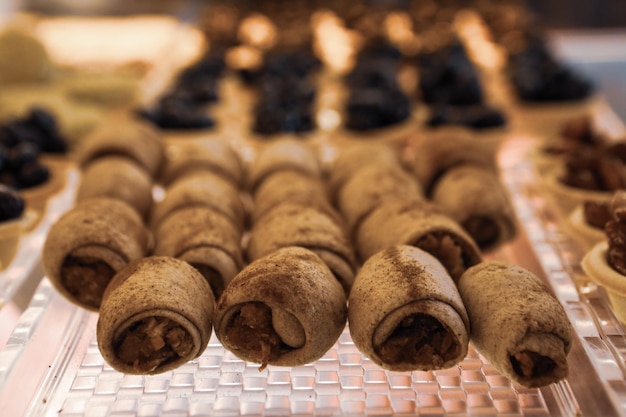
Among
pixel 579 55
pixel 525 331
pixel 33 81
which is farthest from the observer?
pixel 579 55

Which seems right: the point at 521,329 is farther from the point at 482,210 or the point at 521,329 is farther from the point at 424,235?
the point at 482,210

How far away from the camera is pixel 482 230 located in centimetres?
217

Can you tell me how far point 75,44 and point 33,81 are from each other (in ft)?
3.53

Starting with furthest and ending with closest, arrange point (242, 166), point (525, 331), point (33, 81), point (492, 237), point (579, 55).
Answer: point (579, 55), point (33, 81), point (242, 166), point (492, 237), point (525, 331)

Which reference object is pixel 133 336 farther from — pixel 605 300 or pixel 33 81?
pixel 33 81

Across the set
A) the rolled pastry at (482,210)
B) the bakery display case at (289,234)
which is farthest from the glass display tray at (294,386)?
the rolled pastry at (482,210)

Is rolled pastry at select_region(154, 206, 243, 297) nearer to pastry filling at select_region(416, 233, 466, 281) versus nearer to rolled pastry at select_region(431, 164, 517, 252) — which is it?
pastry filling at select_region(416, 233, 466, 281)

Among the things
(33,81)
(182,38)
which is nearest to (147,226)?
(33,81)

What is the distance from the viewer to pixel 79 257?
1.88 metres

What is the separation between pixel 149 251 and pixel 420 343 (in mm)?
805

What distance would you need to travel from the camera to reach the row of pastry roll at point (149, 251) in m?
1.59

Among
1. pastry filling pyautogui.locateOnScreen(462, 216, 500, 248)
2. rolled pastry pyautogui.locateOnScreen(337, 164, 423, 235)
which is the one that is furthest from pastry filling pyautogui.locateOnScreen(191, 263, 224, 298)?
pastry filling pyautogui.locateOnScreen(462, 216, 500, 248)

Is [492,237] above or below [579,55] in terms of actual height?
above

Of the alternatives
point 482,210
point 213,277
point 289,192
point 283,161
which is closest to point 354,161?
point 283,161
